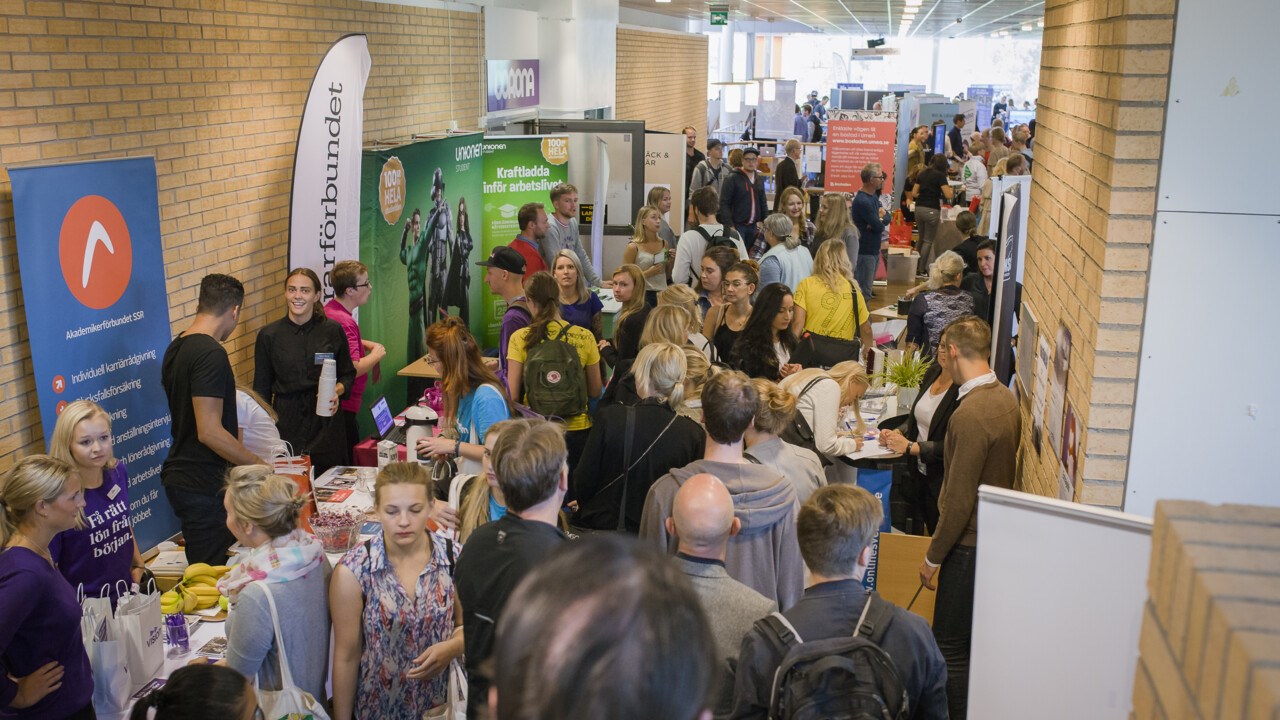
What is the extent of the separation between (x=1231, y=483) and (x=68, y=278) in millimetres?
4236

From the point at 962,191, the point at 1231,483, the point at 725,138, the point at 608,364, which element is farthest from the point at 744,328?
the point at 725,138

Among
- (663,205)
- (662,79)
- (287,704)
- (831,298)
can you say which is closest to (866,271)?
(663,205)

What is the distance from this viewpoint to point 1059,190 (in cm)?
394

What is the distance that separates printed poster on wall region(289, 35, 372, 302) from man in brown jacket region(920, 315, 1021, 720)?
3.58 metres

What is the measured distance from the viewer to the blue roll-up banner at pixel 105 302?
13.6 ft

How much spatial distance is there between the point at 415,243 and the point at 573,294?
1777 mm

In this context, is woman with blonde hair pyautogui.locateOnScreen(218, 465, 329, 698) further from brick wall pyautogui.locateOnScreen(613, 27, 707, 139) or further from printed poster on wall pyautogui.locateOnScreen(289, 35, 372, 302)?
brick wall pyautogui.locateOnScreen(613, 27, 707, 139)

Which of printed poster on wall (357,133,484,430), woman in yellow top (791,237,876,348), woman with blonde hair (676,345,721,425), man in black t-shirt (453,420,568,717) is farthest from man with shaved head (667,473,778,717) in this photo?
printed poster on wall (357,133,484,430)

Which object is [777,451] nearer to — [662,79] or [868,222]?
[868,222]

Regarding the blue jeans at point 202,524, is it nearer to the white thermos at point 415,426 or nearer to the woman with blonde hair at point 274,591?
the white thermos at point 415,426

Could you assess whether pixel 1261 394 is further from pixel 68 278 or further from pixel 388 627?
pixel 68 278

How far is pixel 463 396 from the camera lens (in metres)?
4.32

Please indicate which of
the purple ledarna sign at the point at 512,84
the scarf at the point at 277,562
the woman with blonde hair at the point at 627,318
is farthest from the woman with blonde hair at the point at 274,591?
the purple ledarna sign at the point at 512,84

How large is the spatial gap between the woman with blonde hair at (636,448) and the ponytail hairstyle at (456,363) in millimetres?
567
